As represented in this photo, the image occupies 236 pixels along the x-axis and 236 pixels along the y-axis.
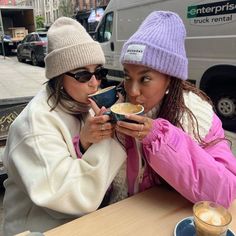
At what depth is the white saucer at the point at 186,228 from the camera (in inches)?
42.7

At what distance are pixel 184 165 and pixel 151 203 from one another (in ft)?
0.81

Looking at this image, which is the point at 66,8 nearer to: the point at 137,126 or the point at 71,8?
the point at 71,8

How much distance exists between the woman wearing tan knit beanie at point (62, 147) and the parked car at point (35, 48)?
12020 millimetres

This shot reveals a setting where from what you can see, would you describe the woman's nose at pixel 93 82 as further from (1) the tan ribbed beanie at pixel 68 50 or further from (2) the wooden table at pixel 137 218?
(2) the wooden table at pixel 137 218

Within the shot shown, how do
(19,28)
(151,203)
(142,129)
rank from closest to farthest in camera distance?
(142,129), (151,203), (19,28)

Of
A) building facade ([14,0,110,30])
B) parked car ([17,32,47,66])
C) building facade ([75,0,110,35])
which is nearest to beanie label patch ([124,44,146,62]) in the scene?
parked car ([17,32,47,66])

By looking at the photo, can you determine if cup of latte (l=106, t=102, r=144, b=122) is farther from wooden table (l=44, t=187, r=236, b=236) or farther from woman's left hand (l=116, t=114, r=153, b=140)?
wooden table (l=44, t=187, r=236, b=236)

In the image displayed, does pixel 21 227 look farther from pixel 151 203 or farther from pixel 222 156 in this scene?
pixel 222 156

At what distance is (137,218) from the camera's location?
46.6 inches

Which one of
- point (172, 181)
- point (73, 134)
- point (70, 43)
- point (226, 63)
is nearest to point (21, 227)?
point (73, 134)

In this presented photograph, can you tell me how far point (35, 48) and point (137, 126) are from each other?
526 inches

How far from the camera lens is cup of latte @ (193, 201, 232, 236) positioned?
0.99 m

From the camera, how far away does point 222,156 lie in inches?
52.2

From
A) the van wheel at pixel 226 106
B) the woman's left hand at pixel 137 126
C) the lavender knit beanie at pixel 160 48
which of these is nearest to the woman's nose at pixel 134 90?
the lavender knit beanie at pixel 160 48
